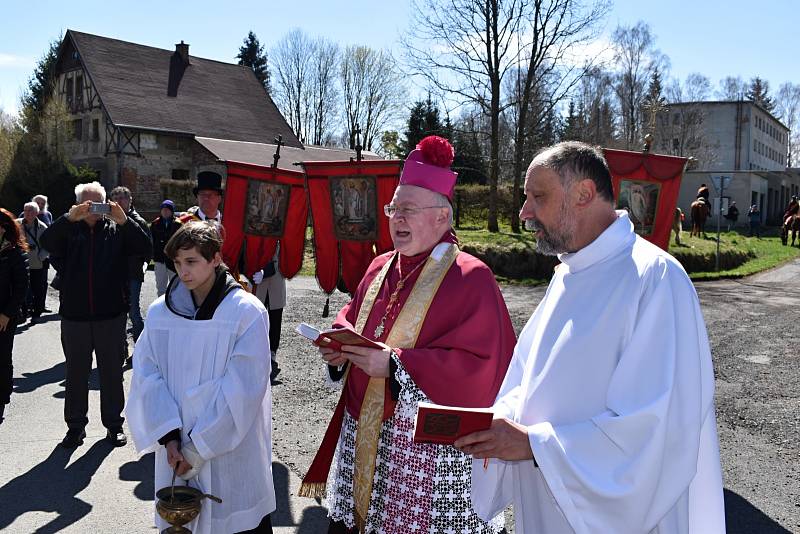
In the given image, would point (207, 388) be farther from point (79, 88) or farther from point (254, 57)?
point (254, 57)

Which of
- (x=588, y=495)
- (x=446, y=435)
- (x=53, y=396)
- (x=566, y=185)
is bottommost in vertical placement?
(x=53, y=396)

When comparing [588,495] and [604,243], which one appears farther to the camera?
[604,243]

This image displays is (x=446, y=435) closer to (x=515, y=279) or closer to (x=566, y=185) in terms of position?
(x=566, y=185)

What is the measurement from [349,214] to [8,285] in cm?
326

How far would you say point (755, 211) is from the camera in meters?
35.3

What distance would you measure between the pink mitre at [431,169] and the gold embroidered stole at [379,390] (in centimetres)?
34

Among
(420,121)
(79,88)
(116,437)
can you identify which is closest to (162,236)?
(116,437)

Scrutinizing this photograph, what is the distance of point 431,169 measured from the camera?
344 cm

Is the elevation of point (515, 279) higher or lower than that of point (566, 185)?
lower

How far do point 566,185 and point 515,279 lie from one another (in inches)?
651

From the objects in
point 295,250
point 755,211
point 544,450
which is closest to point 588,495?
point 544,450

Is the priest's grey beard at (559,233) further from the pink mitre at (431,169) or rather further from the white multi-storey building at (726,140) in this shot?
the white multi-storey building at (726,140)

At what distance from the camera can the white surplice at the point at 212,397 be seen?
338 cm

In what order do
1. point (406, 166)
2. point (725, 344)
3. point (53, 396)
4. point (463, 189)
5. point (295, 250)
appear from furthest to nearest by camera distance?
point (463, 189)
point (725, 344)
point (53, 396)
point (295, 250)
point (406, 166)
